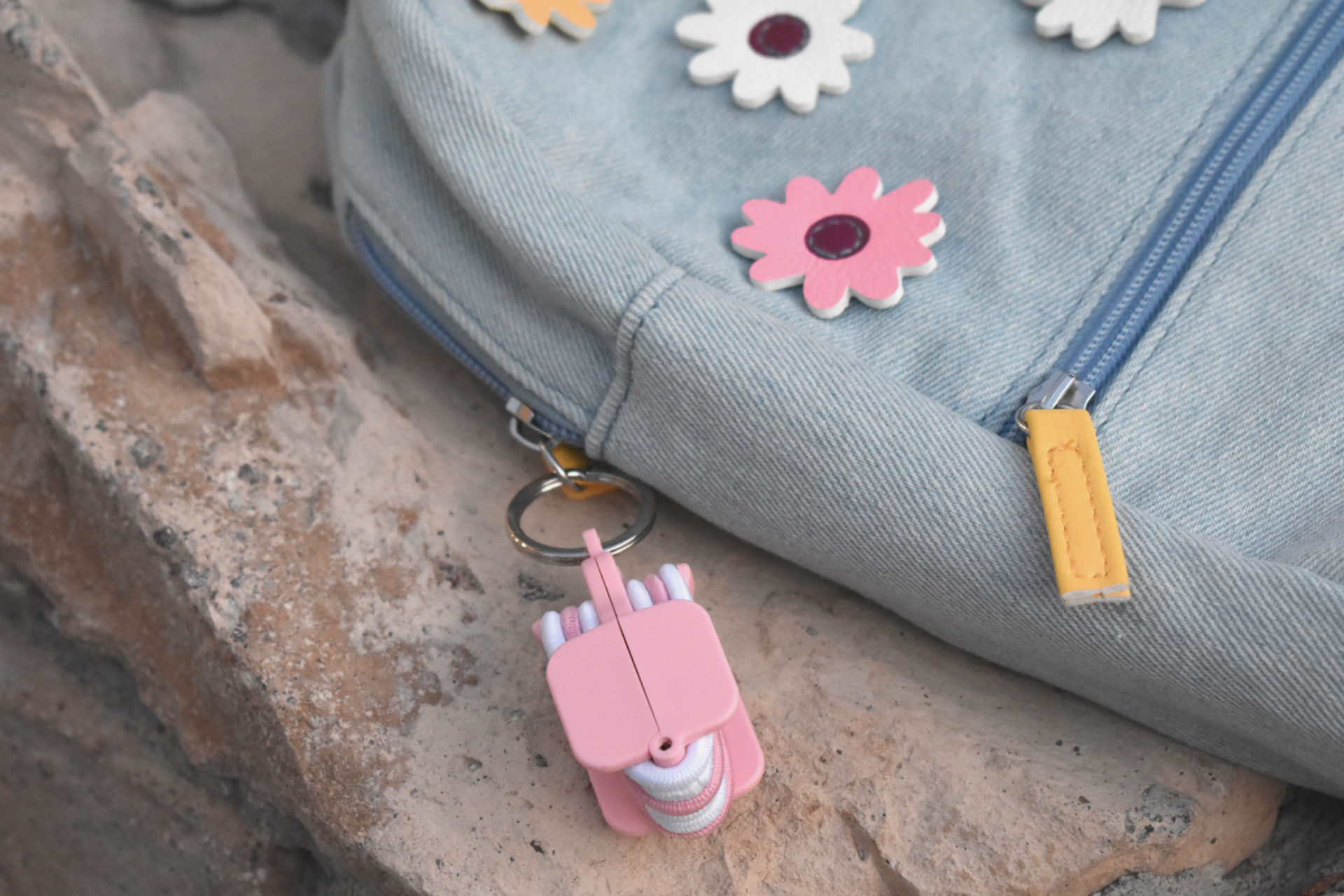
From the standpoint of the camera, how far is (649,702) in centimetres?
70

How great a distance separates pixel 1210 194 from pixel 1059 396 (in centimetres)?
24

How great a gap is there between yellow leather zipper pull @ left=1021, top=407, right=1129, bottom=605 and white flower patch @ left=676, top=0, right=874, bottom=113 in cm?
42

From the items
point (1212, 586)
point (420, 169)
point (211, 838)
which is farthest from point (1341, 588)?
point (211, 838)

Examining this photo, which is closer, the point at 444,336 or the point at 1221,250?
the point at 1221,250

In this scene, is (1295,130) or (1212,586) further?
(1295,130)

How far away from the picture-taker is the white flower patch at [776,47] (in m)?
0.99

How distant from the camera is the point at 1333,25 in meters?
0.91

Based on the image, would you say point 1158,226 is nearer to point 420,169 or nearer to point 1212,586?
point 1212,586

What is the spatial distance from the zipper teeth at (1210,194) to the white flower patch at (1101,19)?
114mm

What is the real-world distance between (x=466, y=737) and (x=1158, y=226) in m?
0.72

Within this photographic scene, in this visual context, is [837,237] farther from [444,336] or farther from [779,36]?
[444,336]

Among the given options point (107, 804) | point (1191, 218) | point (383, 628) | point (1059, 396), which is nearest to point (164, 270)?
point (383, 628)

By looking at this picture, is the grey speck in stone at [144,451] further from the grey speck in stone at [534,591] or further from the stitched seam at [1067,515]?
the stitched seam at [1067,515]

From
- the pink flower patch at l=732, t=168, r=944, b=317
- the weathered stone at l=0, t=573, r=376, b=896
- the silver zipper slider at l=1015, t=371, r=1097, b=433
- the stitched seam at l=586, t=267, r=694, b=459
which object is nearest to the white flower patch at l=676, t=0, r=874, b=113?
the pink flower patch at l=732, t=168, r=944, b=317
